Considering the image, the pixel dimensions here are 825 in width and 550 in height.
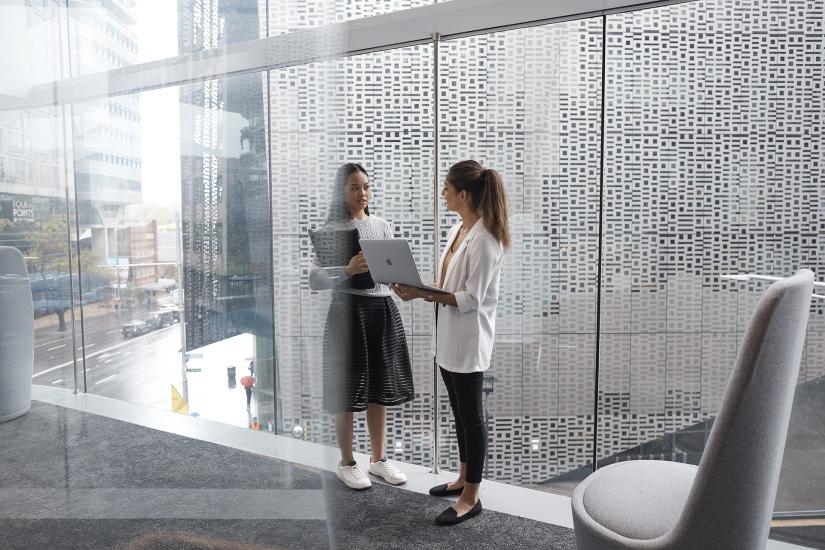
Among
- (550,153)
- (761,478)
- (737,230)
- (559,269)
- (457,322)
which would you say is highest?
(550,153)

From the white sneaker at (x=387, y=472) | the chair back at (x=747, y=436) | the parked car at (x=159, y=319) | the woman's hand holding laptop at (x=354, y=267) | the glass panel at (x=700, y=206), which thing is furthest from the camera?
the white sneaker at (x=387, y=472)

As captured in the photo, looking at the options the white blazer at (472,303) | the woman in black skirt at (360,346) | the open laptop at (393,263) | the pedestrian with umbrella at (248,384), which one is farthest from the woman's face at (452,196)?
the pedestrian with umbrella at (248,384)

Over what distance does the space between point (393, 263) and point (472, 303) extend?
0.36 meters

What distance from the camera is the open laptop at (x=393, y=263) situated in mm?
1906

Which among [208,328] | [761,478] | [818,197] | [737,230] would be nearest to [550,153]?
[737,230]

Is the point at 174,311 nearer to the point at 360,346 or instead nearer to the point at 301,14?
the point at 301,14

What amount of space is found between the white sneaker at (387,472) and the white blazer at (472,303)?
2.16ft

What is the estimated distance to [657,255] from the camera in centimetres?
251

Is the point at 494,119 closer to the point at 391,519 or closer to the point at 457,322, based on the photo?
the point at 457,322

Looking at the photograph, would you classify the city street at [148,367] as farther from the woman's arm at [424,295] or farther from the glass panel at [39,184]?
the woman's arm at [424,295]

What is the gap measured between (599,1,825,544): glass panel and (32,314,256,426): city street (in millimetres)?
2111

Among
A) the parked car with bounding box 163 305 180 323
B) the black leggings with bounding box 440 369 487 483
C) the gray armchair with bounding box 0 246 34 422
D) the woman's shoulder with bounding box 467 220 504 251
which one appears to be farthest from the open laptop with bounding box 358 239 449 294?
the gray armchair with bounding box 0 246 34 422

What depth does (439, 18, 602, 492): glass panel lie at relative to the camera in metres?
2.54

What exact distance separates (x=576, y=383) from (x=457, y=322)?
2.78 feet
